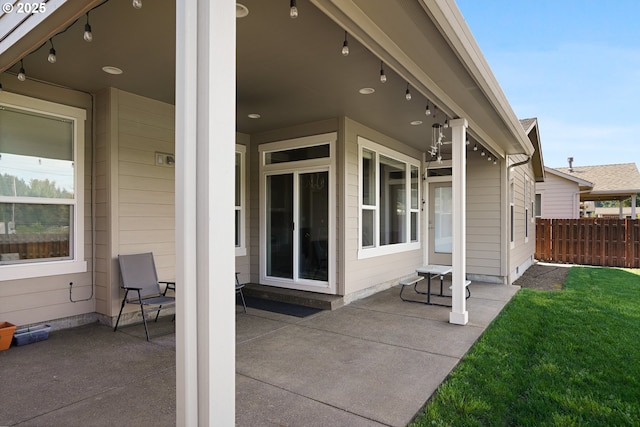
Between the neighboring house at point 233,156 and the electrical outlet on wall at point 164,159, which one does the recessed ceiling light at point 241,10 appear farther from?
the electrical outlet on wall at point 164,159

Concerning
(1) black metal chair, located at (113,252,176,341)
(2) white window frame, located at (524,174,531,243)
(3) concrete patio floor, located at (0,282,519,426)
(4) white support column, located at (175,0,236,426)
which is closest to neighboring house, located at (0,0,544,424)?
(4) white support column, located at (175,0,236,426)

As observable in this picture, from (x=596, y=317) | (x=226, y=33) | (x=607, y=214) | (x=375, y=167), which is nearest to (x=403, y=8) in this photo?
(x=226, y=33)

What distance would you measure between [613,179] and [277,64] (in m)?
17.1

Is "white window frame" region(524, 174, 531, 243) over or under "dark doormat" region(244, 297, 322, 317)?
over

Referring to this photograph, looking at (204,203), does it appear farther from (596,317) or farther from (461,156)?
(596,317)

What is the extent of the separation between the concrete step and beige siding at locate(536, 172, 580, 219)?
1228cm

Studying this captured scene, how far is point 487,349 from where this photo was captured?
3.48 metres

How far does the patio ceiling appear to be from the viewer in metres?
2.64

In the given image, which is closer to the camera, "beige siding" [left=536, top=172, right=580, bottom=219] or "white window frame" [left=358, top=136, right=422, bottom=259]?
"white window frame" [left=358, top=136, right=422, bottom=259]

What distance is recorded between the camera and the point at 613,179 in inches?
601

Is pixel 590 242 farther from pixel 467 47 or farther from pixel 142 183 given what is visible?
pixel 142 183

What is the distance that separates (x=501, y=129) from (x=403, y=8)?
370cm

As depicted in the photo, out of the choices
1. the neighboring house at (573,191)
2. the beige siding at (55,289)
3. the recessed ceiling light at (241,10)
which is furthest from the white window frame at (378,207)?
the neighboring house at (573,191)

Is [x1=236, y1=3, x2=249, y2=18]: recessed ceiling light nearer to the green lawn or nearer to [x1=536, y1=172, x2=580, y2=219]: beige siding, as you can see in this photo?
the green lawn
